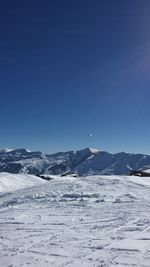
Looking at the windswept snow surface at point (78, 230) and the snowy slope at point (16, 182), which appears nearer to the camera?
the windswept snow surface at point (78, 230)

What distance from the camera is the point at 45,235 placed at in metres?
13.5

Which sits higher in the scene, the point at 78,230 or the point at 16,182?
the point at 16,182

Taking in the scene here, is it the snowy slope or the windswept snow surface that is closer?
the windswept snow surface

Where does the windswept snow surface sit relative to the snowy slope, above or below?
below

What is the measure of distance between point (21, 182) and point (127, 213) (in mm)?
44716

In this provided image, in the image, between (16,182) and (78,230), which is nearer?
(78,230)

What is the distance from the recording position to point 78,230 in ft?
47.1

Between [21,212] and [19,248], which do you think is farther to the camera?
[21,212]

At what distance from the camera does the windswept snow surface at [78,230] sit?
9953 mm

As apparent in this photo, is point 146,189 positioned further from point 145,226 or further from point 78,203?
point 145,226

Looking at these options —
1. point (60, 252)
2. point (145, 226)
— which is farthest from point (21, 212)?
point (60, 252)

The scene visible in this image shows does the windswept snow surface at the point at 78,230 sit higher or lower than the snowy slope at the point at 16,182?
lower

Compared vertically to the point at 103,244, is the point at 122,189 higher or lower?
higher

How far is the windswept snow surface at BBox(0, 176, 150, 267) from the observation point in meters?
9.95
